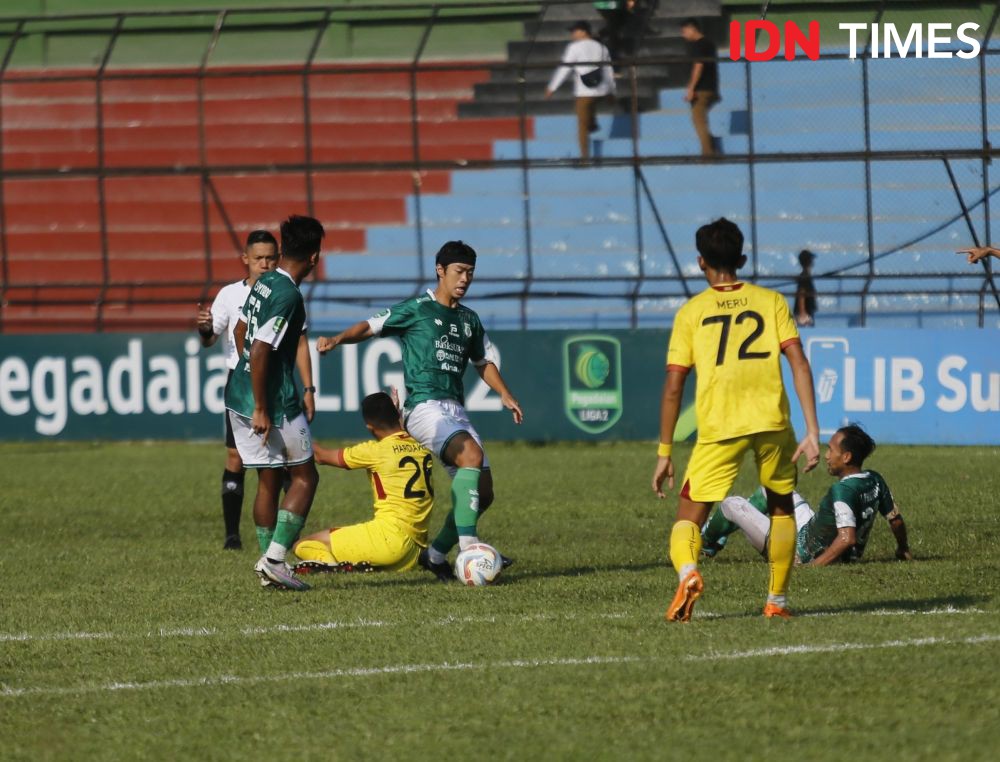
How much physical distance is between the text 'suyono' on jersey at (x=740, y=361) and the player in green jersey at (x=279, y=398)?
2404 millimetres

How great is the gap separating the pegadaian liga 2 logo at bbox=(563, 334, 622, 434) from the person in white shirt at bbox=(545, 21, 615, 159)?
13.3ft

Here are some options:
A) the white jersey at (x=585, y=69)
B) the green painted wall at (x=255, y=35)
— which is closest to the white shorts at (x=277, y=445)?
the white jersey at (x=585, y=69)

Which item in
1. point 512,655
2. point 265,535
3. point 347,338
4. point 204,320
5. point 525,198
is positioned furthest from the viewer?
point 525,198

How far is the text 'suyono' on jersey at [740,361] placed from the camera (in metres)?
7.20

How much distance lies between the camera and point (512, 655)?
22.1 ft

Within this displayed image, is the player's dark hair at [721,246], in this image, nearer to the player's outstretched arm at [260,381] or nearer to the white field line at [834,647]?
the white field line at [834,647]

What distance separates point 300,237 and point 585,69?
42.6 ft

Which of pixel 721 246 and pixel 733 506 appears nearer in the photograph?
pixel 721 246

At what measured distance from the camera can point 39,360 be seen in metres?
19.3

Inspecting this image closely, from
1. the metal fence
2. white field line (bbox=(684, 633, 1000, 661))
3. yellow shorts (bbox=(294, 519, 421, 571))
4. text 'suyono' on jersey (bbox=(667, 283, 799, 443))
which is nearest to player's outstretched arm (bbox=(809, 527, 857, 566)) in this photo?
text 'suyono' on jersey (bbox=(667, 283, 799, 443))

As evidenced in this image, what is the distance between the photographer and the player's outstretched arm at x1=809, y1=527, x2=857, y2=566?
30.3ft

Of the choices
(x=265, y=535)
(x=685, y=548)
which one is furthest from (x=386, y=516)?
(x=685, y=548)

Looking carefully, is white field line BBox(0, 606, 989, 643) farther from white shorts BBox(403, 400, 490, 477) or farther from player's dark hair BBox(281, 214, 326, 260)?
player's dark hair BBox(281, 214, 326, 260)

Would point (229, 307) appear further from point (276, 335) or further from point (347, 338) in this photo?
point (276, 335)
